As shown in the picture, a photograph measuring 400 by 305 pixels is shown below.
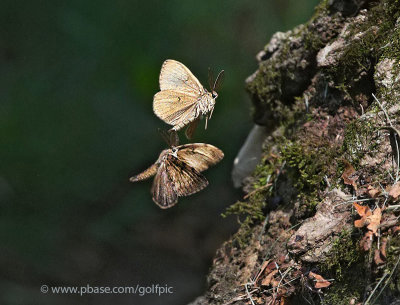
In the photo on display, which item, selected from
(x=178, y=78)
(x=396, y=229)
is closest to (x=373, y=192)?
(x=396, y=229)

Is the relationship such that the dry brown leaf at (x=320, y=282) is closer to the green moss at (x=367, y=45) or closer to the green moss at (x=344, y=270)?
the green moss at (x=344, y=270)

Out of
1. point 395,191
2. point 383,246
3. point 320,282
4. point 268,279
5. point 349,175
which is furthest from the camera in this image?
point 268,279

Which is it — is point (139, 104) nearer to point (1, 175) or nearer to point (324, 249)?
point (1, 175)

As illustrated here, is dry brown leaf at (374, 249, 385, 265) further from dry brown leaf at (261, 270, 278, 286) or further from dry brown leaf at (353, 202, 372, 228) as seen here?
dry brown leaf at (261, 270, 278, 286)

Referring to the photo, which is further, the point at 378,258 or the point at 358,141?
the point at 358,141

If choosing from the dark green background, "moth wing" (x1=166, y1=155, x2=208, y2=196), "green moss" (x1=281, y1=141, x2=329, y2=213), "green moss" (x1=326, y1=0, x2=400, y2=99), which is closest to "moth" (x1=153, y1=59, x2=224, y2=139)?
"moth wing" (x1=166, y1=155, x2=208, y2=196)

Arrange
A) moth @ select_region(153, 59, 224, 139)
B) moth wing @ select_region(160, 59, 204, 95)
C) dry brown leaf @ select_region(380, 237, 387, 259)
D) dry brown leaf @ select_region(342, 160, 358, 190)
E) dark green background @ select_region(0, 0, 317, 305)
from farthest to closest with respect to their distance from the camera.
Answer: dark green background @ select_region(0, 0, 317, 305) < moth wing @ select_region(160, 59, 204, 95) < moth @ select_region(153, 59, 224, 139) < dry brown leaf @ select_region(342, 160, 358, 190) < dry brown leaf @ select_region(380, 237, 387, 259)

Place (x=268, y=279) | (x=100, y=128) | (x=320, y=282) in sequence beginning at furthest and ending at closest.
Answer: (x=100, y=128) < (x=268, y=279) < (x=320, y=282)

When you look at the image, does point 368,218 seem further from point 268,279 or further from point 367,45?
point 367,45
